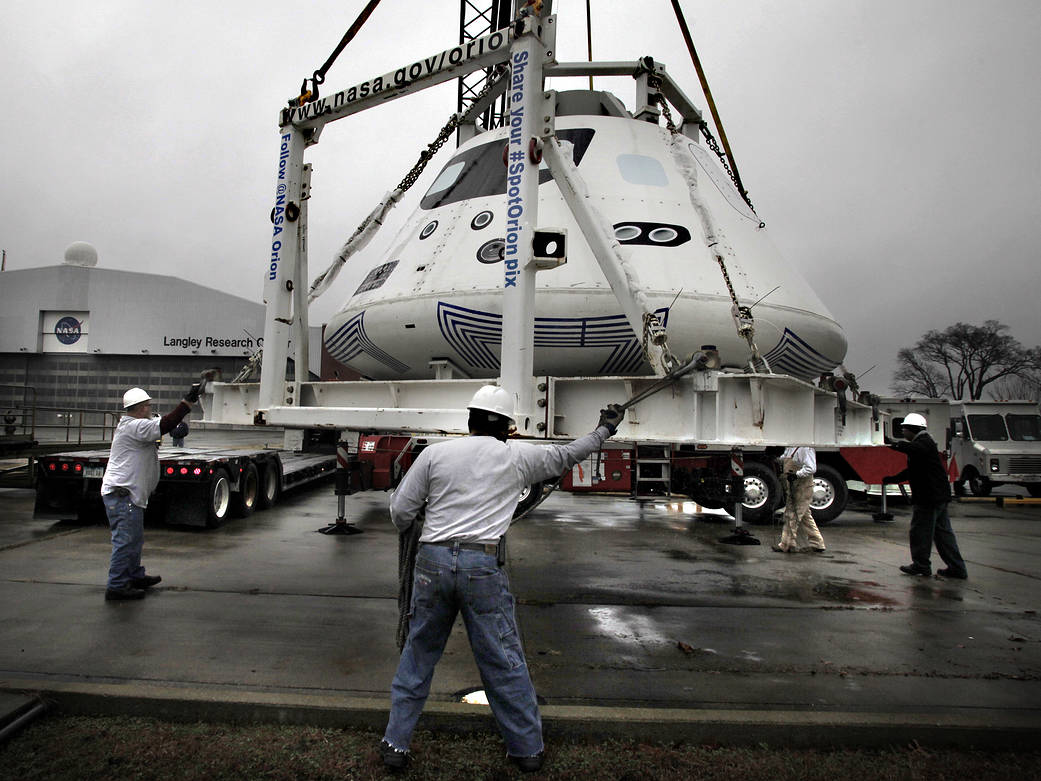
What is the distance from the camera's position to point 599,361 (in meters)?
6.47

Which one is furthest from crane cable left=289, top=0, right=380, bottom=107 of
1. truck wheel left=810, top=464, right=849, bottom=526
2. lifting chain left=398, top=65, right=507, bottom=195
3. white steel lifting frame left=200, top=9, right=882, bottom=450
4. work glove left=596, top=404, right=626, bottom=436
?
truck wheel left=810, top=464, right=849, bottom=526

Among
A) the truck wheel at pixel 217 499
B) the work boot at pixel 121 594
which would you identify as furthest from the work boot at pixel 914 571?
the truck wheel at pixel 217 499

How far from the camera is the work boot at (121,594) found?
5270 millimetres

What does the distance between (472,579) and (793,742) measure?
67.7 inches

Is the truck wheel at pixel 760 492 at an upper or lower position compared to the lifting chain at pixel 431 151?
A: lower

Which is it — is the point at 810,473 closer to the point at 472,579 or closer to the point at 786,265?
the point at 786,265

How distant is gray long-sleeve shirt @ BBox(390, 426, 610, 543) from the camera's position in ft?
10.0

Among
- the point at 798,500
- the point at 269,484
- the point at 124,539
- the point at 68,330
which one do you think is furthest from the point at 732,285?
the point at 68,330

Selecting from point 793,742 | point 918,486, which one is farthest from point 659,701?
point 918,486

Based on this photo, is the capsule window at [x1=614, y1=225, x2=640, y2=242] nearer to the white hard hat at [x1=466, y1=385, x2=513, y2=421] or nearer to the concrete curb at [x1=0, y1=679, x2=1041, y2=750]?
the white hard hat at [x1=466, y1=385, x2=513, y2=421]

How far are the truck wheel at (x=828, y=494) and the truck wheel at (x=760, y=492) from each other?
1043mm

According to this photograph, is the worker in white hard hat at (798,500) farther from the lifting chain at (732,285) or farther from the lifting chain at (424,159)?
the lifting chain at (424,159)

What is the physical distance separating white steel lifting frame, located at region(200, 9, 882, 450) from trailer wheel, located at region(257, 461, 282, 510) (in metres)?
5.16

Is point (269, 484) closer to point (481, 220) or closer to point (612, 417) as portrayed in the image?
point (481, 220)
